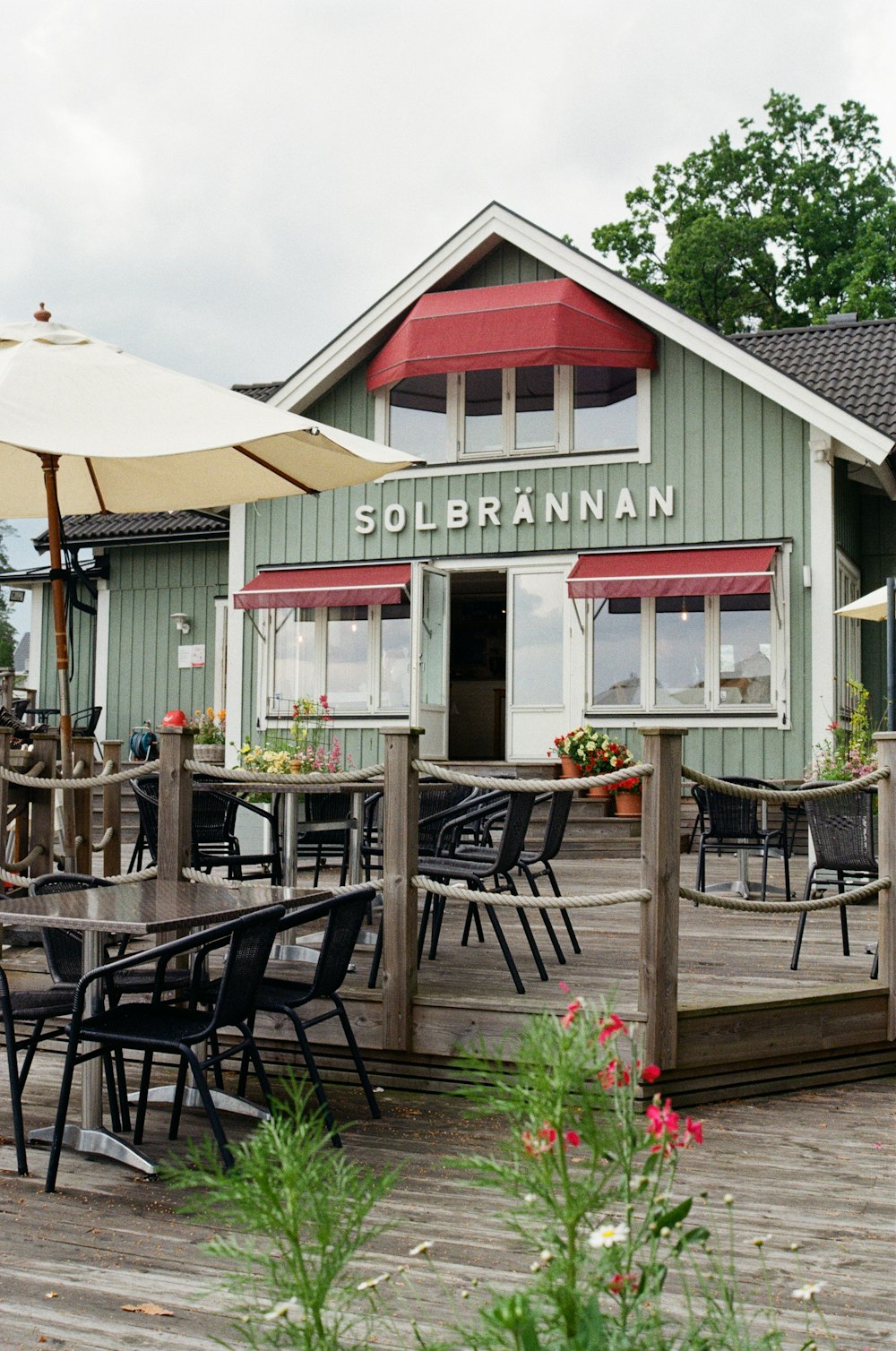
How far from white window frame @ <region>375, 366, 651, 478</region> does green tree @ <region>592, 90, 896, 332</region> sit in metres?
16.4

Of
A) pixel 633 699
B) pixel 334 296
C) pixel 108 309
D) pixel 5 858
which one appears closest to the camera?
pixel 5 858

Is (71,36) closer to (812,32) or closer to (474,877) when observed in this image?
(812,32)

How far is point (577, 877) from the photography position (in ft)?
31.9

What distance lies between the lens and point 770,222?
28.9 m

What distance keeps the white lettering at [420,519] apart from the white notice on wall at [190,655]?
404 cm

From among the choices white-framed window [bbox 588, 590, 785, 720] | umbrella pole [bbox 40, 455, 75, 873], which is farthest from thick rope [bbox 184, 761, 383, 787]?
white-framed window [bbox 588, 590, 785, 720]

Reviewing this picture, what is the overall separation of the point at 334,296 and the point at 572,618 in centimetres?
9905

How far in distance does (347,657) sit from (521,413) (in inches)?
118

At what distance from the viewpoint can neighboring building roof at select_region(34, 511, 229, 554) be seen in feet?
53.7

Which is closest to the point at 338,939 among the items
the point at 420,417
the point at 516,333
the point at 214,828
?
the point at 214,828

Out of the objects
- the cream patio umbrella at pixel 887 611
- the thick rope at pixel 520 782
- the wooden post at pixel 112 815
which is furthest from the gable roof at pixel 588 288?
the thick rope at pixel 520 782

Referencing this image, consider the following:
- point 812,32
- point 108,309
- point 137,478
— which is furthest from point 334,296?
point 137,478

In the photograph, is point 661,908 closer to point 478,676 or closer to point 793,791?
point 793,791

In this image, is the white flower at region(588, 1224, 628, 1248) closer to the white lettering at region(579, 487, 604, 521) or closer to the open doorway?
the white lettering at region(579, 487, 604, 521)
